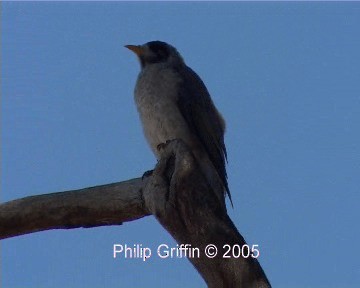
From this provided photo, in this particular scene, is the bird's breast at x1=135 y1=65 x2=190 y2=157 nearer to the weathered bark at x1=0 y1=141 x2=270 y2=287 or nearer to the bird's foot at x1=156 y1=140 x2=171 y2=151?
the bird's foot at x1=156 y1=140 x2=171 y2=151

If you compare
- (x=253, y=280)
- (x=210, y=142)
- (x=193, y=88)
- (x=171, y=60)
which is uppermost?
(x=171, y=60)

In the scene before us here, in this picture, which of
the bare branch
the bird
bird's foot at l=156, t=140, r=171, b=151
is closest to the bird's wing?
the bird

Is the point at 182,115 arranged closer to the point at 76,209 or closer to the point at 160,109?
the point at 160,109

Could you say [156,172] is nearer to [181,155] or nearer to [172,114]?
[181,155]

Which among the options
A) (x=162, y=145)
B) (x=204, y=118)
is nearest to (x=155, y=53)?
(x=204, y=118)

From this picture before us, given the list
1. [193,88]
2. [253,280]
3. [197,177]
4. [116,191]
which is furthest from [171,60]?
[253,280]
